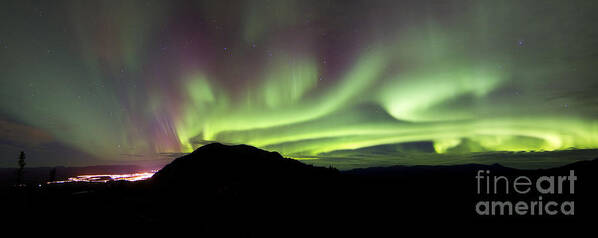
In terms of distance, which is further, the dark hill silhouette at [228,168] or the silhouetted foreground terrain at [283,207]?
the dark hill silhouette at [228,168]

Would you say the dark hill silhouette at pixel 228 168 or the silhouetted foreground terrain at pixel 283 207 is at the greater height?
the dark hill silhouette at pixel 228 168

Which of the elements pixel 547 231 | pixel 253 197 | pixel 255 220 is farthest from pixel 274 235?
pixel 547 231

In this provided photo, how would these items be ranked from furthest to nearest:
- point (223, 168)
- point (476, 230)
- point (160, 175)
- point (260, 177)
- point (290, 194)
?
point (160, 175)
point (223, 168)
point (260, 177)
point (290, 194)
point (476, 230)

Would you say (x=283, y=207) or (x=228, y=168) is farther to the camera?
(x=228, y=168)

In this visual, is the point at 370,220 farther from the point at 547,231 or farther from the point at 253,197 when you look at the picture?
the point at 547,231

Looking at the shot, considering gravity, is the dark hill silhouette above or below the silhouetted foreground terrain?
above

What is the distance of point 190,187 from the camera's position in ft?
151

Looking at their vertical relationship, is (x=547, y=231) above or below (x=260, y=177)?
below

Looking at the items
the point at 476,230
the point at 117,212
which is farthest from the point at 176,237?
the point at 476,230

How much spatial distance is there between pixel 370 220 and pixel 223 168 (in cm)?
3872

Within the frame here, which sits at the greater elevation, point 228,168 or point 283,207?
point 228,168

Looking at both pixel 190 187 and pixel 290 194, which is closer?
pixel 290 194

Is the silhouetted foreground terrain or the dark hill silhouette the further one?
the dark hill silhouette

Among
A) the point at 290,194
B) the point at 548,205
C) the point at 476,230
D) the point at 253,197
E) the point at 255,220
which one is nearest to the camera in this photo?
the point at 255,220
